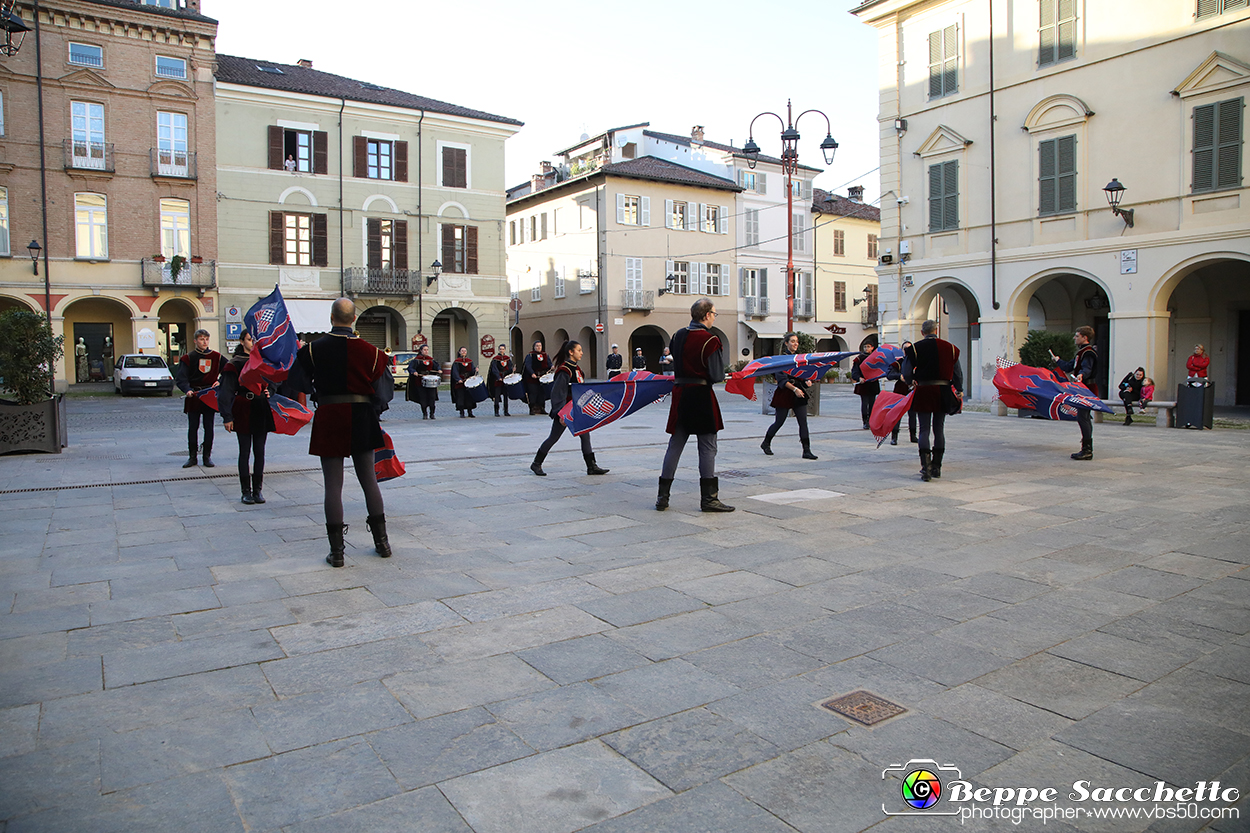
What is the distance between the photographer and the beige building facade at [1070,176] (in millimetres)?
19812

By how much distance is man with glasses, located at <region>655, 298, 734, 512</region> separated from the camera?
25.5 feet

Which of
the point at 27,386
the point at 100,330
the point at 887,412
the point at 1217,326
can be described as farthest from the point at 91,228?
the point at 1217,326

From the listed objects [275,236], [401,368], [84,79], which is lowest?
[401,368]

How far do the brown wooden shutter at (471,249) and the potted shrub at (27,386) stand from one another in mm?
25126

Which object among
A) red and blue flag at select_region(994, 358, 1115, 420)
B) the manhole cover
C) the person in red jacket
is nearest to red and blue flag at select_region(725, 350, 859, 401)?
red and blue flag at select_region(994, 358, 1115, 420)

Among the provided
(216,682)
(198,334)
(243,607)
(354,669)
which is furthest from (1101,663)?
(198,334)

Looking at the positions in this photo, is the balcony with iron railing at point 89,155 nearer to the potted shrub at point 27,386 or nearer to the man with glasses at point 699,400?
the potted shrub at point 27,386

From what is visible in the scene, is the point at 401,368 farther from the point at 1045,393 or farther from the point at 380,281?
the point at 1045,393

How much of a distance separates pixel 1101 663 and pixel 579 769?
2598mm

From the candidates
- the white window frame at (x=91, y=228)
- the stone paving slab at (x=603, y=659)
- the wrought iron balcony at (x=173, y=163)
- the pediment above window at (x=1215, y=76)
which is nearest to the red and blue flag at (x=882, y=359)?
the stone paving slab at (x=603, y=659)

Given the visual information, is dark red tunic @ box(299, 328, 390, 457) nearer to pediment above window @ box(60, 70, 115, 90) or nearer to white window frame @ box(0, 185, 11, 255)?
white window frame @ box(0, 185, 11, 255)

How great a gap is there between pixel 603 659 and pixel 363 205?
1343 inches

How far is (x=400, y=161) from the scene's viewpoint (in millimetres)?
35812

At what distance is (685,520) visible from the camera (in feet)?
24.5
